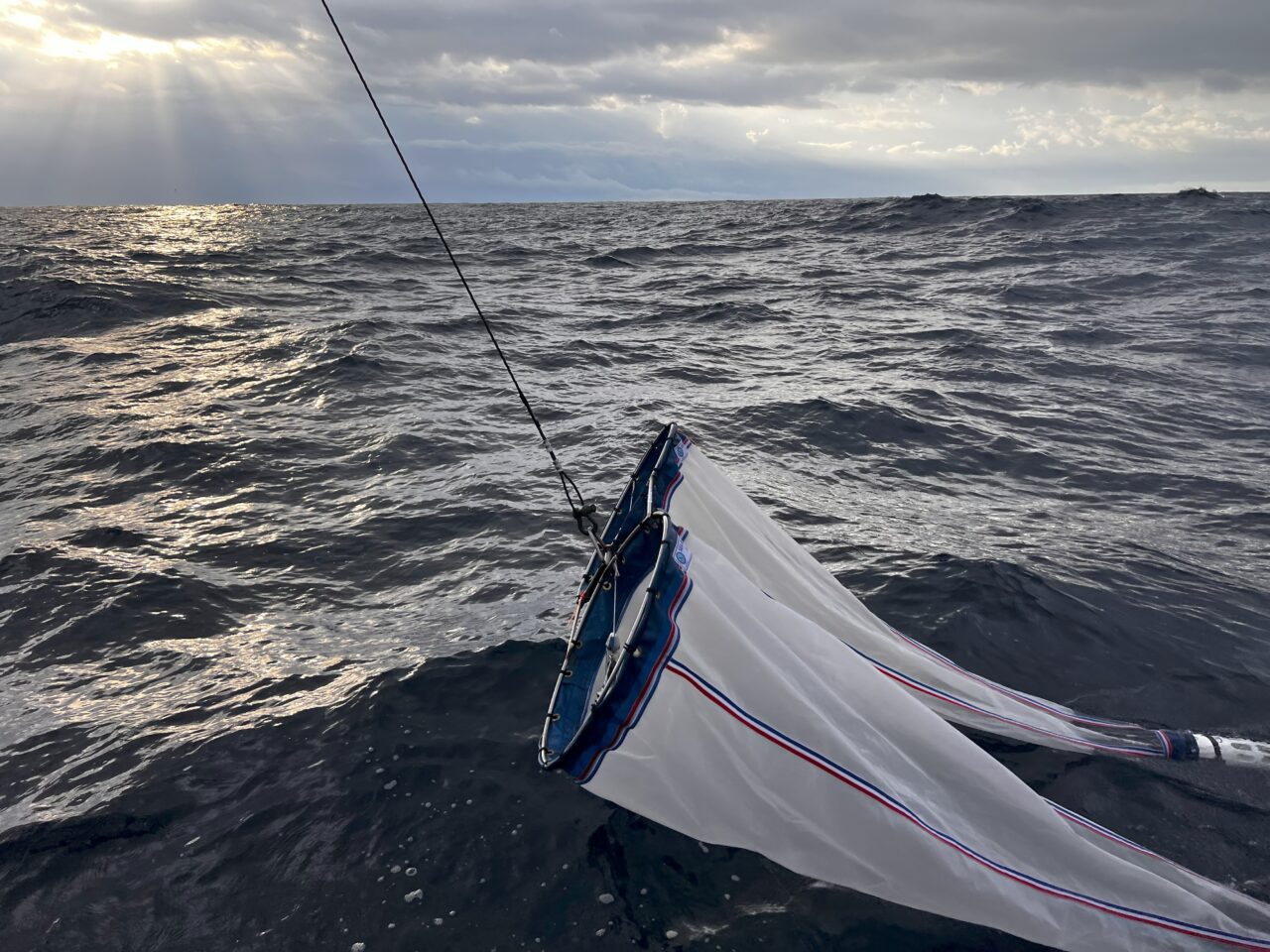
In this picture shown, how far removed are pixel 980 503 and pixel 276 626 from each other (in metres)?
7.75

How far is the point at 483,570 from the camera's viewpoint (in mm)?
7801

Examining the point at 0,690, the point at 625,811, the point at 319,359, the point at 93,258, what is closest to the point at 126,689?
the point at 0,690

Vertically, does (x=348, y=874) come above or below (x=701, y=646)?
below

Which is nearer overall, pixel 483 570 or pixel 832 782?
pixel 832 782

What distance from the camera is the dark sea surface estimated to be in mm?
4137

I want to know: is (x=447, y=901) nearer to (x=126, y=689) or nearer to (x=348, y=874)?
(x=348, y=874)

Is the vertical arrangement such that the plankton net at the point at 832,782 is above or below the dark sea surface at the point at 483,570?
above

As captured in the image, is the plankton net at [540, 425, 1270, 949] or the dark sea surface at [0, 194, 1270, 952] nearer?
the plankton net at [540, 425, 1270, 949]

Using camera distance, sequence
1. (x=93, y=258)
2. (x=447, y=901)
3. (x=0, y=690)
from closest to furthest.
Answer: (x=447, y=901) → (x=0, y=690) → (x=93, y=258)

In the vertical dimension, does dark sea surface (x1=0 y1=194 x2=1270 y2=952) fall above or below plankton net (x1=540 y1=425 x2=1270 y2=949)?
below

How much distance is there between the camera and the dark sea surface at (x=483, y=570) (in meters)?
4.14

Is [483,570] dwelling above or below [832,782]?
below

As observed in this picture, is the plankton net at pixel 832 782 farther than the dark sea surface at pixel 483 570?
No

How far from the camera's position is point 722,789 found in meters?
3.46
